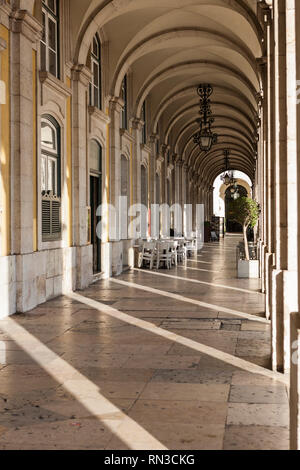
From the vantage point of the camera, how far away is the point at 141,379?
4984 mm

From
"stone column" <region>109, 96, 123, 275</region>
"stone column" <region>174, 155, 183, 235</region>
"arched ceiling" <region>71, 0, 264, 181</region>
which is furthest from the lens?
"stone column" <region>174, 155, 183, 235</region>

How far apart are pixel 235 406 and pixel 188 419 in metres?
0.46

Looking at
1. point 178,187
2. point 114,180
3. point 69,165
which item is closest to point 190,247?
point 114,180

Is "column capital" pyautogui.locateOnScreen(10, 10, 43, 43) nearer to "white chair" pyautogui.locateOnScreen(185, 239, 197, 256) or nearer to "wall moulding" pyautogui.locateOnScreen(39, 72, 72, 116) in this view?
"wall moulding" pyautogui.locateOnScreen(39, 72, 72, 116)

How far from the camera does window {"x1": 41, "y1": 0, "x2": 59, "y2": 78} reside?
1041 cm

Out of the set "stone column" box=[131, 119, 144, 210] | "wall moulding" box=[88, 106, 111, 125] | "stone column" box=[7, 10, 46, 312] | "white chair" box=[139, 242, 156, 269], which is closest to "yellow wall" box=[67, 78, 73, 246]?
"wall moulding" box=[88, 106, 111, 125]

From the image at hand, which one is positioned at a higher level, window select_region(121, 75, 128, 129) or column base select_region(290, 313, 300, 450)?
window select_region(121, 75, 128, 129)

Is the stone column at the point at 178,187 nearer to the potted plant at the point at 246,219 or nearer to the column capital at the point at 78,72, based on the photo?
the potted plant at the point at 246,219

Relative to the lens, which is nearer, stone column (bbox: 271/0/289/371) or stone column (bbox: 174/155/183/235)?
stone column (bbox: 271/0/289/371)

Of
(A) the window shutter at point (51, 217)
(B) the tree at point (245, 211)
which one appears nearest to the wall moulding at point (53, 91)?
(A) the window shutter at point (51, 217)

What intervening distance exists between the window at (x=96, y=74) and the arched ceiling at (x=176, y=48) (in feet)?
1.23

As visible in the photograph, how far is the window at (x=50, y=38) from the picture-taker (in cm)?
1041

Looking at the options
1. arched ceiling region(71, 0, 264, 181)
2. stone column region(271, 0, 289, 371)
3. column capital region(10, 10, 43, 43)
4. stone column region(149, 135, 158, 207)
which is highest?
arched ceiling region(71, 0, 264, 181)

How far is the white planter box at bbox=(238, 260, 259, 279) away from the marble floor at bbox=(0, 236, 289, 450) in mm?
4192
